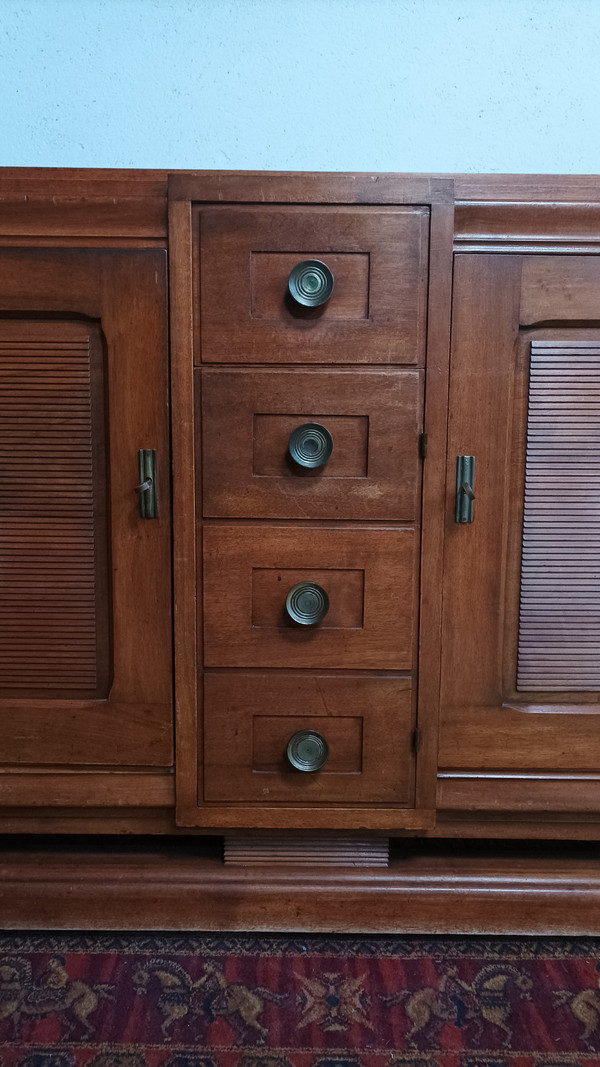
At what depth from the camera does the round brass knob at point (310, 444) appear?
0.84 meters

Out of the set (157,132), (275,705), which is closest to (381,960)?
(275,705)

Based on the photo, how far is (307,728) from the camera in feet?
2.93

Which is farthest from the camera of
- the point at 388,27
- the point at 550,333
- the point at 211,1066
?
the point at 388,27

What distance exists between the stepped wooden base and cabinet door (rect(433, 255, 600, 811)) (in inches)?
4.8

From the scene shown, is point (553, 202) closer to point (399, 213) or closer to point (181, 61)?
point (399, 213)

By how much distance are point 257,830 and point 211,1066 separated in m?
0.26

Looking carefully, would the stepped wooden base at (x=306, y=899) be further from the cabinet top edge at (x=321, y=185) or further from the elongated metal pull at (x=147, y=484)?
the cabinet top edge at (x=321, y=185)

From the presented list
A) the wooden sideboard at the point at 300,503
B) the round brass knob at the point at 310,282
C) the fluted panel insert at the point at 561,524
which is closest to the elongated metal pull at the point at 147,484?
the wooden sideboard at the point at 300,503

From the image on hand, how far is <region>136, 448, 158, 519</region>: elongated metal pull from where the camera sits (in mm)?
859

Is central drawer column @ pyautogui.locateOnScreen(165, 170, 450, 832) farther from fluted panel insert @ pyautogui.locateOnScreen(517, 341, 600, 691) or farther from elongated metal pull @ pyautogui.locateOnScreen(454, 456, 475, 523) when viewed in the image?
fluted panel insert @ pyautogui.locateOnScreen(517, 341, 600, 691)

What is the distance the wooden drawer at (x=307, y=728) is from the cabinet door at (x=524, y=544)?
0.24 ft

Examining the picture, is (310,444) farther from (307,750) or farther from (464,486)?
(307,750)

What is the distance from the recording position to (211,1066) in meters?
0.74

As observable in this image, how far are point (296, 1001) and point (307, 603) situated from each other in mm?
487
